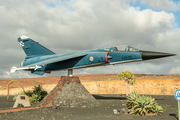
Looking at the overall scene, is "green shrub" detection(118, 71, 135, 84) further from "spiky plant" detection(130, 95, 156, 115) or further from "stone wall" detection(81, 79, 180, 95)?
"spiky plant" detection(130, 95, 156, 115)

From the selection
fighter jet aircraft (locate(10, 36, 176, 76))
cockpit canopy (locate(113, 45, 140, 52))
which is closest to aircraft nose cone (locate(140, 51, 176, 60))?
fighter jet aircraft (locate(10, 36, 176, 76))

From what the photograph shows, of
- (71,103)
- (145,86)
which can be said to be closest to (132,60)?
(71,103)

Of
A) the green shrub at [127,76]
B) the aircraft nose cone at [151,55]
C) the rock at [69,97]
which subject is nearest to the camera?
the aircraft nose cone at [151,55]

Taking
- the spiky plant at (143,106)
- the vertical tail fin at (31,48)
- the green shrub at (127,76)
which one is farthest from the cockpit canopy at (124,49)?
the green shrub at (127,76)

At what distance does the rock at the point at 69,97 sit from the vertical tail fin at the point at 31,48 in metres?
6.17

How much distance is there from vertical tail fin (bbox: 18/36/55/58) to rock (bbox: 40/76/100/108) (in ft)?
20.2

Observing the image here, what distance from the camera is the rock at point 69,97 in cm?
1700

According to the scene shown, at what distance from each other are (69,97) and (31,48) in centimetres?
1002

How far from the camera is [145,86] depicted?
123 ft

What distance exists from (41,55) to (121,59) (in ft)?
37.0

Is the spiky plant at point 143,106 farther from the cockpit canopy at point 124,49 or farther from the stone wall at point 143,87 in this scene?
the stone wall at point 143,87

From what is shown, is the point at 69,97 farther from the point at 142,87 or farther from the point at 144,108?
the point at 142,87

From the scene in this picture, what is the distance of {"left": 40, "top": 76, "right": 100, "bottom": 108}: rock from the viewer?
17002 mm

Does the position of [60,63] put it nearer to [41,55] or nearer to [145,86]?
[41,55]
